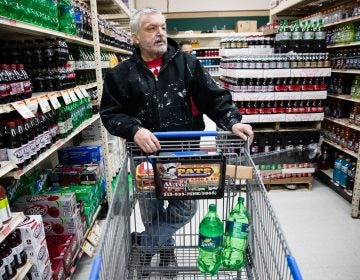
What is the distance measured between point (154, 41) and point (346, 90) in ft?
11.0

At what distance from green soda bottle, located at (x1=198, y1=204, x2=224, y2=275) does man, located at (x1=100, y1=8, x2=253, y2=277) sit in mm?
288

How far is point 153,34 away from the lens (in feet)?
6.35

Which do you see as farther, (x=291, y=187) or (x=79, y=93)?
(x=291, y=187)

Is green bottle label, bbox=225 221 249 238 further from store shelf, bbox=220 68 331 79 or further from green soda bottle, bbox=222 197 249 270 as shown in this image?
store shelf, bbox=220 68 331 79

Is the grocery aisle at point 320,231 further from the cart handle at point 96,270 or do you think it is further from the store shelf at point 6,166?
the store shelf at point 6,166

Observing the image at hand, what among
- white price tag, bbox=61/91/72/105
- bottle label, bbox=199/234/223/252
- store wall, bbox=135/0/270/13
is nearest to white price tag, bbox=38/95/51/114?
white price tag, bbox=61/91/72/105

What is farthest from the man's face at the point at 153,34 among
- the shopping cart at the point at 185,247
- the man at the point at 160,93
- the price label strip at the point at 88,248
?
the price label strip at the point at 88,248

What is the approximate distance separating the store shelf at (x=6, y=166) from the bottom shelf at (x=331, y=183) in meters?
3.52

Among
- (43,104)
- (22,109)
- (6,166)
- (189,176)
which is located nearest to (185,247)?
(189,176)

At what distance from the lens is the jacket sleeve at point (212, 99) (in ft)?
6.28

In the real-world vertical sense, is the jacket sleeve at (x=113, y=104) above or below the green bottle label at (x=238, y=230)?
above

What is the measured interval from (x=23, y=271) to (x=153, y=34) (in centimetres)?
155

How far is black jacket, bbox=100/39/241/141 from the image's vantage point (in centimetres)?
194

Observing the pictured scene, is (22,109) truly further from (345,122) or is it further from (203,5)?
(203,5)
